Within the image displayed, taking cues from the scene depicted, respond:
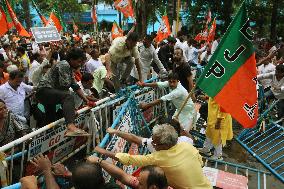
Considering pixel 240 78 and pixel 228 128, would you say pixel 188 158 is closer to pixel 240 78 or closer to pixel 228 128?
pixel 240 78

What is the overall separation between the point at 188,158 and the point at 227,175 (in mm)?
2346

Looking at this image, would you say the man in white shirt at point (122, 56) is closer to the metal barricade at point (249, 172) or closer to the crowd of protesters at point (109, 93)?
the crowd of protesters at point (109, 93)

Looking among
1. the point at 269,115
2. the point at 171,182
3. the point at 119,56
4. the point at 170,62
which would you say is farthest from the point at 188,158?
the point at 170,62

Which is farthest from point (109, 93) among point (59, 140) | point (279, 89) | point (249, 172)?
point (279, 89)

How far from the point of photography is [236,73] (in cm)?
429

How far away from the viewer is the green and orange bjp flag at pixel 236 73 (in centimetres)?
420

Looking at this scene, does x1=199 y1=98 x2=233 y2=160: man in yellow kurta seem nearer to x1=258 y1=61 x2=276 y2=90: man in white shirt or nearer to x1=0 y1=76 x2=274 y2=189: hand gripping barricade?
x1=0 y1=76 x2=274 y2=189: hand gripping barricade

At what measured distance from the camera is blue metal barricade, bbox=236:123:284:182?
622 cm

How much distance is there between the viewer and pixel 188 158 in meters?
3.42

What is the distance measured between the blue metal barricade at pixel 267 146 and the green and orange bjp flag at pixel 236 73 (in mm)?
2193

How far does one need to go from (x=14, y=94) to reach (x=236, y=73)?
385cm

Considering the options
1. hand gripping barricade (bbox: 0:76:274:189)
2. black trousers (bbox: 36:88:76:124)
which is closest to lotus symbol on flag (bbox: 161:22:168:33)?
hand gripping barricade (bbox: 0:76:274:189)

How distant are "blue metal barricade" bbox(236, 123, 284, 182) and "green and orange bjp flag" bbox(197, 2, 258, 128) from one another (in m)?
2.19

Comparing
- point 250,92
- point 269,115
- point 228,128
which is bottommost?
point 269,115
